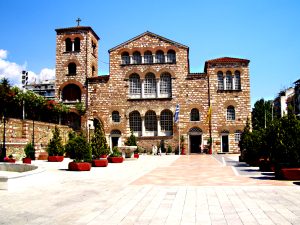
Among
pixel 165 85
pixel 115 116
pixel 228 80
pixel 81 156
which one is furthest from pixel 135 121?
pixel 81 156

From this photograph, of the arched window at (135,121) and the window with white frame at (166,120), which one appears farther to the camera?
the arched window at (135,121)

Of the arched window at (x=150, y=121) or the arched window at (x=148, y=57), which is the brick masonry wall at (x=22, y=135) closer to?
the arched window at (x=150, y=121)

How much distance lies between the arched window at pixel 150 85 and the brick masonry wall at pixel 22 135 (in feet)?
47.5

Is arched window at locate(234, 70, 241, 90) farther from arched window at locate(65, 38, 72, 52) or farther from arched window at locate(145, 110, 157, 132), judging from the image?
arched window at locate(65, 38, 72, 52)

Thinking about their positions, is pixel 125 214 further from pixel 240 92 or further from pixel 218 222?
pixel 240 92

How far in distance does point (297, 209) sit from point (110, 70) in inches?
1465

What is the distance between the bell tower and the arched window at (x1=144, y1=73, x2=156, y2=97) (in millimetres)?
7588

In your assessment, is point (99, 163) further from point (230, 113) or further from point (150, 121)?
point (230, 113)

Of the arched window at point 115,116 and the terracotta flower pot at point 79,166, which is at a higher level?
the arched window at point 115,116

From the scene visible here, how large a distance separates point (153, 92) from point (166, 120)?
395 centimetres

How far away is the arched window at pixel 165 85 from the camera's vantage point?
41.8m

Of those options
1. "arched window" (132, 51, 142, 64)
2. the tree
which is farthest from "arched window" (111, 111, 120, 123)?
the tree

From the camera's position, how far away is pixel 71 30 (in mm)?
43406

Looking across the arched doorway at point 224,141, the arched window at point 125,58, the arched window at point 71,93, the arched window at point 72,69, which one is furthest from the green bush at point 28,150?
the arched doorway at point 224,141
